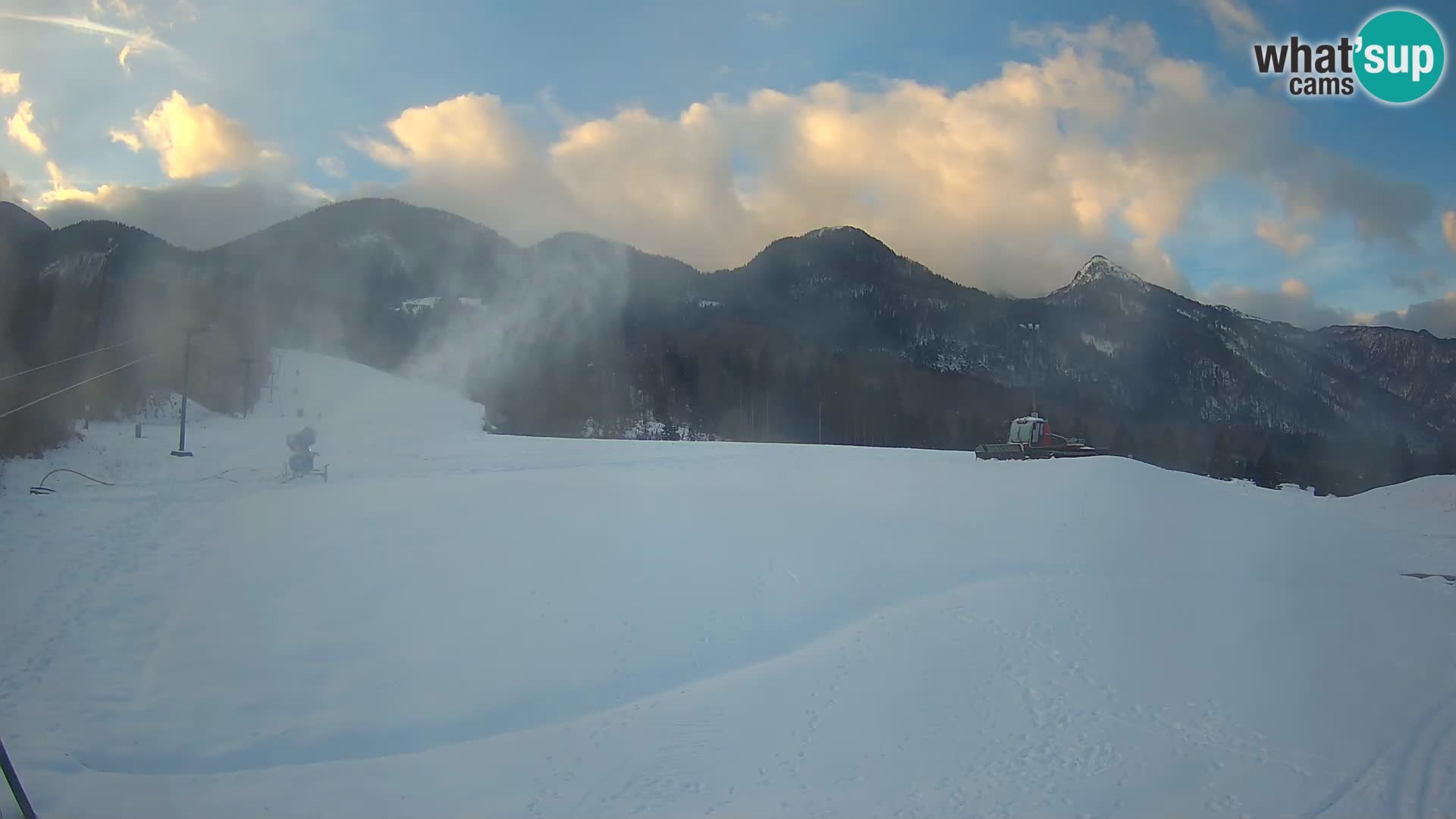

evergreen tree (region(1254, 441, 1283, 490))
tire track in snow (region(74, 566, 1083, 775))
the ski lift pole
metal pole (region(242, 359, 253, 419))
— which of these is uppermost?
metal pole (region(242, 359, 253, 419))

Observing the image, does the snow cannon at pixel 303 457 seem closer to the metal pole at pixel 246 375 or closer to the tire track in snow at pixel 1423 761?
the tire track in snow at pixel 1423 761

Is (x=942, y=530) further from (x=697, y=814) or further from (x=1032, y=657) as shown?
(x=697, y=814)

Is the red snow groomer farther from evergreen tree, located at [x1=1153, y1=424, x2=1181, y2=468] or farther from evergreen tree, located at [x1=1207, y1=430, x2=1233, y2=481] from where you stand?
evergreen tree, located at [x1=1207, y1=430, x2=1233, y2=481]

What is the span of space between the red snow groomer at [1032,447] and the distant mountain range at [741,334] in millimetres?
15071

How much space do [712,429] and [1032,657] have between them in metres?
52.2

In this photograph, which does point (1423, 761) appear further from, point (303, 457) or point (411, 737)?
point (303, 457)

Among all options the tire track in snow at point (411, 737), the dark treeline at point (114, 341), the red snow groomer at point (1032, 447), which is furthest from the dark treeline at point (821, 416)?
the tire track in snow at point (411, 737)

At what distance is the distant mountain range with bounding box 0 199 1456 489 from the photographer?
175 feet

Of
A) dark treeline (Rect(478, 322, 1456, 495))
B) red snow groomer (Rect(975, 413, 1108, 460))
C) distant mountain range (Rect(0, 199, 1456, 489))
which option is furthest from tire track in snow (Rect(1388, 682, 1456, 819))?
dark treeline (Rect(478, 322, 1456, 495))

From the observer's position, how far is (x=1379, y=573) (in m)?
14.7

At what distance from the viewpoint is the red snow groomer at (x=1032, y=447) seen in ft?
80.2

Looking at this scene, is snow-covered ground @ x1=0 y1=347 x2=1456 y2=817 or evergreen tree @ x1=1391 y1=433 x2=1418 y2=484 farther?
evergreen tree @ x1=1391 y1=433 x2=1418 y2=484

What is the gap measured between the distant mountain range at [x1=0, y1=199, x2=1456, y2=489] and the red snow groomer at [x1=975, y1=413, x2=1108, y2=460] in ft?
49.4

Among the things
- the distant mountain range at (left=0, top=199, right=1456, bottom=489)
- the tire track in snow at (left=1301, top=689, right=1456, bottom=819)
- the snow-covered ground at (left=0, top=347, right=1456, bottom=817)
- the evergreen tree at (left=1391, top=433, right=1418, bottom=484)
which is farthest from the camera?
the evergreen tree at (left=1391, top=433, right=1418, bottom=484)
